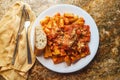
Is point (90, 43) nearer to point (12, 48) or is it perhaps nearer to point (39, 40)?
point (39, 40)

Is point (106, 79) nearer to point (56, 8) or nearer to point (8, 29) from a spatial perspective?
point (56, 8)

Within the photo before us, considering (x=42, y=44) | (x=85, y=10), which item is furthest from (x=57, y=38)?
(x=85, y=10)
